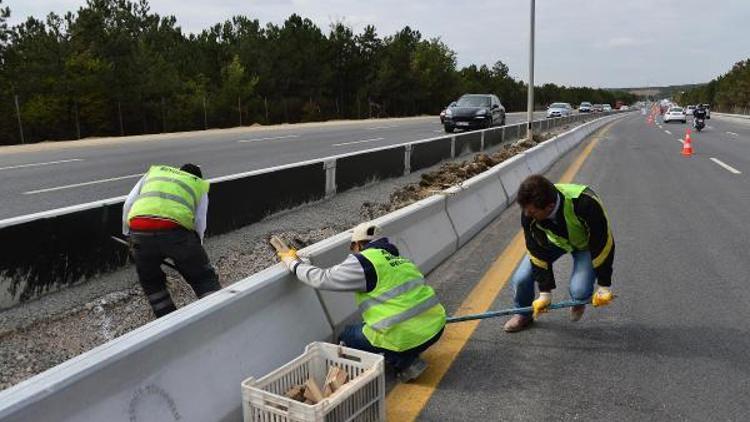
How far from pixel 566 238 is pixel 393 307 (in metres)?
1.49

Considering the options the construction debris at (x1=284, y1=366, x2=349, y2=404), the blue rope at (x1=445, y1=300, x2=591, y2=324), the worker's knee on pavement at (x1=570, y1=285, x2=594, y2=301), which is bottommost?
the blue rope at (x1=445, y1=300, x2=591, y2=324)

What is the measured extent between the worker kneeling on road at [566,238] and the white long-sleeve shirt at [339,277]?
123cm

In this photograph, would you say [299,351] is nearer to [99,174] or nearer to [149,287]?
[149,287]

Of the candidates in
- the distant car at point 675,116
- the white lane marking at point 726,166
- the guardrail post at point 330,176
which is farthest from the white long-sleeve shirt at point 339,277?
the distant car at point 675,116

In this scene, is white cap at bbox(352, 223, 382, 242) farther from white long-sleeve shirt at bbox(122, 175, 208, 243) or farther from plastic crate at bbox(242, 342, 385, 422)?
white long-sleeve shirt at bbox(122, 175, 208, 243)

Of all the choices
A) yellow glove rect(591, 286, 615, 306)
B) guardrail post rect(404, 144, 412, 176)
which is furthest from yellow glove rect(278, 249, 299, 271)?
guardrail post rect(404, 144, 412, 176)

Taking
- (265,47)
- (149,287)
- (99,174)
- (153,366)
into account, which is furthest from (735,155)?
(265,47)

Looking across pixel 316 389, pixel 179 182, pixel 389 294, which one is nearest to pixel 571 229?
pixel 389 294

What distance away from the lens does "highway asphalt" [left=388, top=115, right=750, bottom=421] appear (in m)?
3.75

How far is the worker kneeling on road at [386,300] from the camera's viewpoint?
3961mm

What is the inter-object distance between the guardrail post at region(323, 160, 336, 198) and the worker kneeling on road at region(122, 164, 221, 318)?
4.55 m

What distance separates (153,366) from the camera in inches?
115

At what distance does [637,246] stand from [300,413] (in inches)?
226

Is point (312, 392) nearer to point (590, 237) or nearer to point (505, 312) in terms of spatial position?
point (505, 312)
